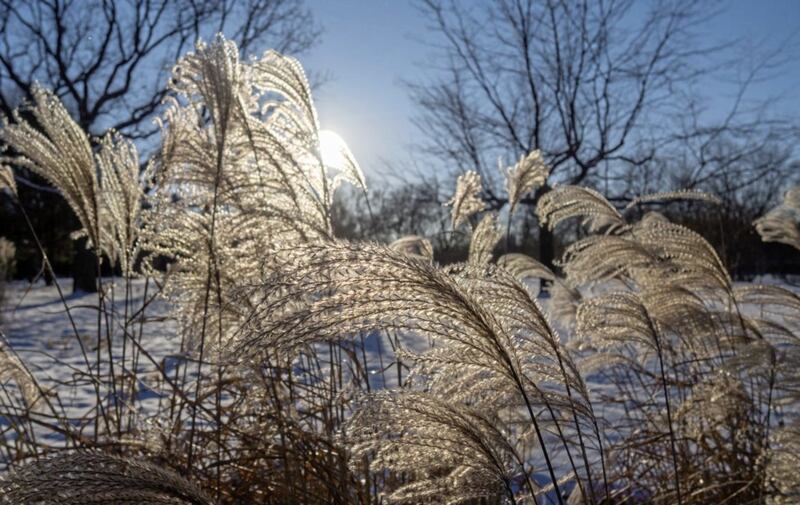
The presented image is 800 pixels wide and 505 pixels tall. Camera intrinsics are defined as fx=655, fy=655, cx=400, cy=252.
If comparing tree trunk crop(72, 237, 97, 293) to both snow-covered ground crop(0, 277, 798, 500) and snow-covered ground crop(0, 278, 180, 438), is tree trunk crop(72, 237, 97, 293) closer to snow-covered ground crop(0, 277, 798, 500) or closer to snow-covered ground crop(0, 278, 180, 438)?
snow-covered ground crop(0, 277, 798, 500)

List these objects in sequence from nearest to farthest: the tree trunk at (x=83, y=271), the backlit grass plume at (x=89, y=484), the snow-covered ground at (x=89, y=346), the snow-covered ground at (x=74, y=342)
Result: the backlit grass plume at (x=89, y=484) → the snow-covered ground at (x=89, y=346) → the snow-covered ground at (x=74, y=342) → the tree trunk at (x=83, y=271)

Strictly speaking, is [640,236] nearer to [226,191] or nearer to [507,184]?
[507,184]

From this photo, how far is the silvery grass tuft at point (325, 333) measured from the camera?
3.75 ft

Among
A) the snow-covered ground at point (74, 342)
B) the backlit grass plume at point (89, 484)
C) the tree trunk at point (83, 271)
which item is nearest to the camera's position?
the backlit grass plume at point (89, 484)

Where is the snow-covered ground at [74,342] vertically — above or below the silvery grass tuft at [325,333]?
below

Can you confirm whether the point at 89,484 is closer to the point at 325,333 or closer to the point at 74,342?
the point at 325,333

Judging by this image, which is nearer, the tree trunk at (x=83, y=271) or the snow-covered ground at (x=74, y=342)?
the snow-covered ground at (x=74, y=342)

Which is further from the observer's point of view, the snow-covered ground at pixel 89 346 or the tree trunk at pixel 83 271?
the tree trunk at pixel 83 271

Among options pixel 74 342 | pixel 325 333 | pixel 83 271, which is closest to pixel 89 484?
pixel 325 333

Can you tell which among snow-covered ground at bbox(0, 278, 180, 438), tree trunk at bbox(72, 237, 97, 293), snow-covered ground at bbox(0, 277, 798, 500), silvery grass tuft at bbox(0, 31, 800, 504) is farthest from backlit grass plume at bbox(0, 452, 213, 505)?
tree trunk at bbox(72, 237, 97, 293)

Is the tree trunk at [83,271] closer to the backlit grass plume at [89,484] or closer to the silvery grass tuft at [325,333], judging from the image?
the silvery grass tuft at [325,333]

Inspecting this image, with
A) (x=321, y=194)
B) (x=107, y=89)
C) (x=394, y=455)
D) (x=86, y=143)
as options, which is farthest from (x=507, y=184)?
(x=107, y=89)

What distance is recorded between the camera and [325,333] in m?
1.13

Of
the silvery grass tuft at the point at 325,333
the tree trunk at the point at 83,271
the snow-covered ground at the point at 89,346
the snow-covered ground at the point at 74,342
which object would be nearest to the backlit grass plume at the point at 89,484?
the silvery grass tuft at the point at 325,333
